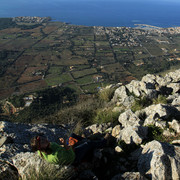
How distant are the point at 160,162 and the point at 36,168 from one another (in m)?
2.54

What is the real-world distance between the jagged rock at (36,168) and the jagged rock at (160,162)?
1.65 meters

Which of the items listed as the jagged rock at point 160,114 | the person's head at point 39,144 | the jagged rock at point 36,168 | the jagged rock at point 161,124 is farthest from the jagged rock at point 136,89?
the person's head at point 39,144

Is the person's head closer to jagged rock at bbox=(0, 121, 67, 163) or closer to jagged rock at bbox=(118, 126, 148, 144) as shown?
jagged rock at bbox=(0, 121, 67, 163)

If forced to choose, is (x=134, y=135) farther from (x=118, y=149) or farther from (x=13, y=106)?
(x=13, y=106)

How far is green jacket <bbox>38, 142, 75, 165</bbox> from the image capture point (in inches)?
137

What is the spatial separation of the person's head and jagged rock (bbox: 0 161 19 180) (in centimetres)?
80

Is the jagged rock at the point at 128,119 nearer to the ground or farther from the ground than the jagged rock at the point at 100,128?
farther from the ground

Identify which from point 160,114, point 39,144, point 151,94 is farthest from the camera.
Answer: point 151,94

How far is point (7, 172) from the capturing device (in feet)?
12.2

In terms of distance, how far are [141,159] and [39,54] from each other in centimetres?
6888

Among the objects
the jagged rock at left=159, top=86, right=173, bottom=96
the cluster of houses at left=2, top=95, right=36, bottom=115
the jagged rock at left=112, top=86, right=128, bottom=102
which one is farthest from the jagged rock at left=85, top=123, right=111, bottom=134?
the cluster of houses at left=2, top=95, right=36, bottom=115

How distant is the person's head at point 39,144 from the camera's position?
10.7ft

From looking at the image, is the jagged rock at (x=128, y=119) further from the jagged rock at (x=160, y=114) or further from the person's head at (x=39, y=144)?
the person's head at (x=39, y=144)

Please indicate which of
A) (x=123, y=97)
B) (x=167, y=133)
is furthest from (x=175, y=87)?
(x=167, y=133)
